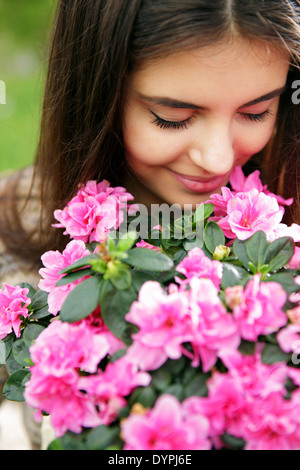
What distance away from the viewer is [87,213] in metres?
1.15

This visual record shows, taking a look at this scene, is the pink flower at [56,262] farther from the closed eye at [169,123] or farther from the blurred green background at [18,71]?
the blurred green background at [18,71]

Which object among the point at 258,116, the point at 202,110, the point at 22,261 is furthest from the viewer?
the point at 22,261

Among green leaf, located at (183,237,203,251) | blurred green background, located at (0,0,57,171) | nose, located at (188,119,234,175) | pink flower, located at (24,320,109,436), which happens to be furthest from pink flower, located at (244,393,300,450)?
blurred green background, located at (0,0,57,171)

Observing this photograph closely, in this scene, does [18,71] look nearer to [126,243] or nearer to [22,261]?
[22,261]

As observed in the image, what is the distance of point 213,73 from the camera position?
3.77 ft

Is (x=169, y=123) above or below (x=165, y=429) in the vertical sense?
above

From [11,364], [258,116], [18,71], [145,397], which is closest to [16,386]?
[11,364]

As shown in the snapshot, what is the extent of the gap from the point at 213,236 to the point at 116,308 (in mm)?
268

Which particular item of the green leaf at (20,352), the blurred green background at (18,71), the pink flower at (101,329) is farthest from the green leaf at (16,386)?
the blurred green background at (18,71)

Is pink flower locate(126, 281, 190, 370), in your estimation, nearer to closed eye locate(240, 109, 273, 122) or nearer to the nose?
the nose

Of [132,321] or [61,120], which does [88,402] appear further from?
[61,120]

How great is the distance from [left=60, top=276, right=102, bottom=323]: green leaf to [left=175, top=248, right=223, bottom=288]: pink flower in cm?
14
